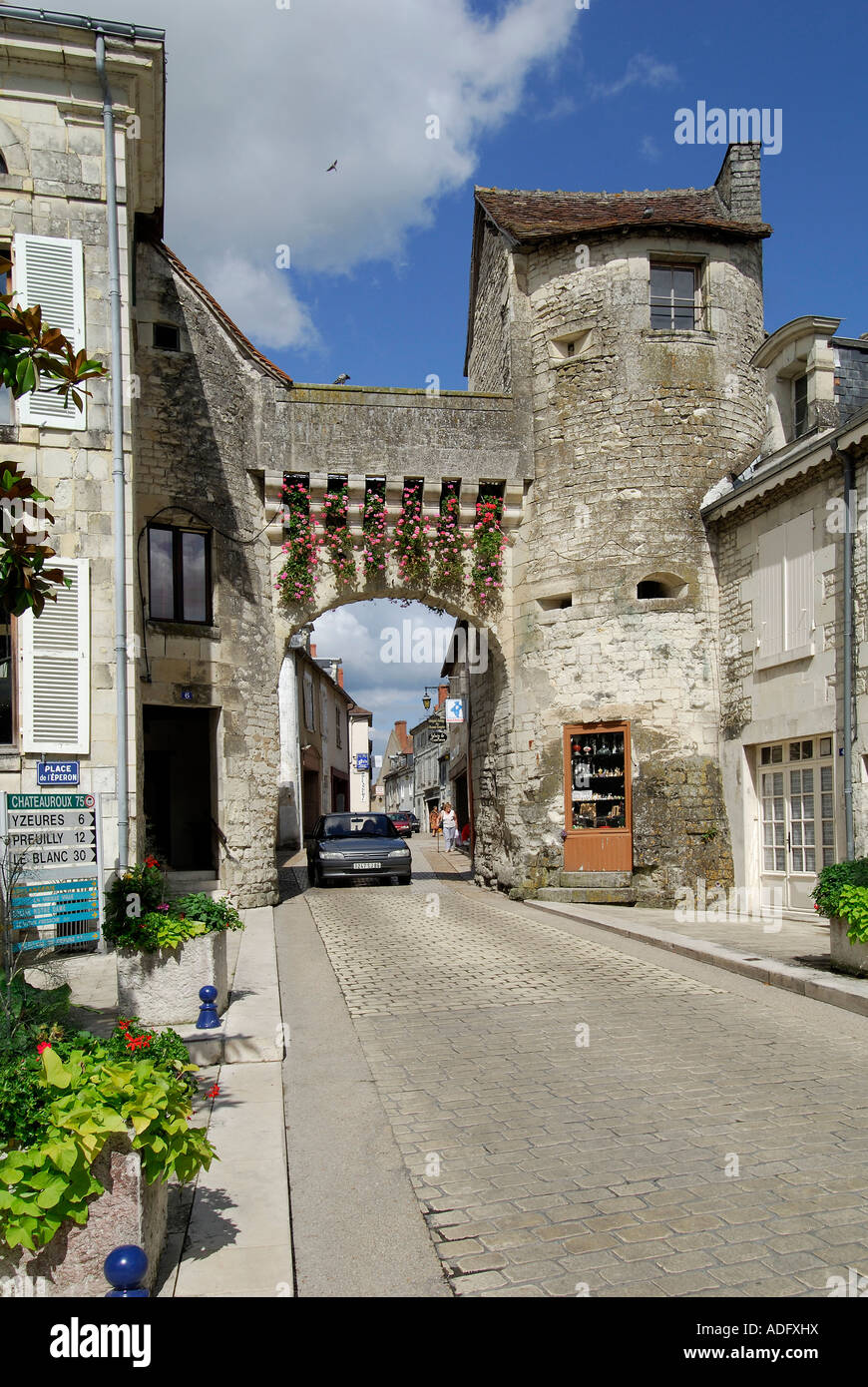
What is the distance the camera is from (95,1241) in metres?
2.99

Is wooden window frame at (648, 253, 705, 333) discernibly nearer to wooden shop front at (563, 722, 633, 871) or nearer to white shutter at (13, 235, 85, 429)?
wooden shop front at (563, 722, 633, 871)

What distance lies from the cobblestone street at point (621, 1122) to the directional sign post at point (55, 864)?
2.33 metres

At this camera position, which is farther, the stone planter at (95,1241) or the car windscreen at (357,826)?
the car windscreen at (357,826)

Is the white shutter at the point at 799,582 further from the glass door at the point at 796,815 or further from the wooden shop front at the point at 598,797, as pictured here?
the wooden shop front at the point at 598,797

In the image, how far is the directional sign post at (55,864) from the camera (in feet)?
26.2

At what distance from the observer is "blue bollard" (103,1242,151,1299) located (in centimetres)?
264

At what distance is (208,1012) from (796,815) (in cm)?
863

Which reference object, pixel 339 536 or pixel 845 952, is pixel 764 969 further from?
pixel 339 536

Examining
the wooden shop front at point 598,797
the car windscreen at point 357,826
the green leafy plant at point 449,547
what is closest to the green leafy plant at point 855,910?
the wooden shop front at point 598,797

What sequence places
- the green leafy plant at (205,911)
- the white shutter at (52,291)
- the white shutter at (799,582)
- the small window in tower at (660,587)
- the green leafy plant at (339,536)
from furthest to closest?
1. the green leafy plant at (339,536)
2. the small window in tower at (660,587)
3. the white shutter at (799,582)
4. the white shutter at (52,291)
5. the green leafy plant at (205,911)

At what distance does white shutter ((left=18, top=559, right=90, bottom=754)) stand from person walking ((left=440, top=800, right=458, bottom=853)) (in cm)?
2000

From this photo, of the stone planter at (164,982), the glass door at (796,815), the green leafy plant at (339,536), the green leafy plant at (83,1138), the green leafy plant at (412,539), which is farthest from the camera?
the green leafy plant at (412,539)

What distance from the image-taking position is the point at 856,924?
8031mm
